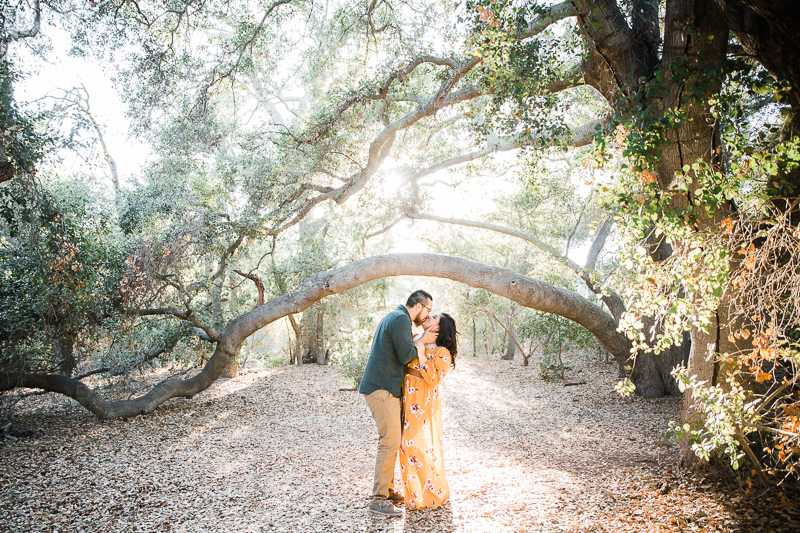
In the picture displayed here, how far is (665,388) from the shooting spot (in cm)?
702

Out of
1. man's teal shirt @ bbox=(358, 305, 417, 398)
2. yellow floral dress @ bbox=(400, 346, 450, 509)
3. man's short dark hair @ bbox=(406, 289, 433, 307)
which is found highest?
man's short dark hair @ bbox=(406, 289, 433, 307)

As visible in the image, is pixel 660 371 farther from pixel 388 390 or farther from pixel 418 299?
pixel 388 390

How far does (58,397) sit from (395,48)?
8037 millimetres

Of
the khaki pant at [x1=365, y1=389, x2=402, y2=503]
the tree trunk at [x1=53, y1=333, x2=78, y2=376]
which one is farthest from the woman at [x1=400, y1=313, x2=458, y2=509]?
the tree trunk at [x1=53, y1=333, x2=78, y2=376]

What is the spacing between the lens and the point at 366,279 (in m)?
7.61

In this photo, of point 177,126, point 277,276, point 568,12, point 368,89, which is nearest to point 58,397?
point 277,276

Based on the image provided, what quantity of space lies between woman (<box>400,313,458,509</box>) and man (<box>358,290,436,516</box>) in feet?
0.29

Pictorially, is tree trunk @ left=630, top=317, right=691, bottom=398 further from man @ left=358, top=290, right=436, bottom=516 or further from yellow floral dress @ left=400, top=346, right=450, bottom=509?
man @ left=358, top=290, right=436, bottom=516

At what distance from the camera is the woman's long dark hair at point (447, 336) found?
358cm

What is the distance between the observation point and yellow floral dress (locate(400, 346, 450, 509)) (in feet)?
11.5

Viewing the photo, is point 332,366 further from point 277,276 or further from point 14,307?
point 14,307

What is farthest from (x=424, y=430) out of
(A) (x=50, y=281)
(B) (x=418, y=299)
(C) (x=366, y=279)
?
(C) (x=366, y=279)

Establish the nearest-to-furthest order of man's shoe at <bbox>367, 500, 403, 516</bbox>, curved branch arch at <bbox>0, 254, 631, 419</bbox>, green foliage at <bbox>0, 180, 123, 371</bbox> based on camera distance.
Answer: man's shoe at <bbox>367, 500, 403, 516</bbox>, green foliage at <bbox>0, 180, 123, 371</bbox>, curved branch arch at <bbox>0, 254, 631, 419</bbox>

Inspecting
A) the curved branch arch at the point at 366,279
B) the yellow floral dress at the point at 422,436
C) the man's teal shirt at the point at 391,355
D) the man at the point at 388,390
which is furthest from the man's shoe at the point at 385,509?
the curved branch arch at the point at 366,279
